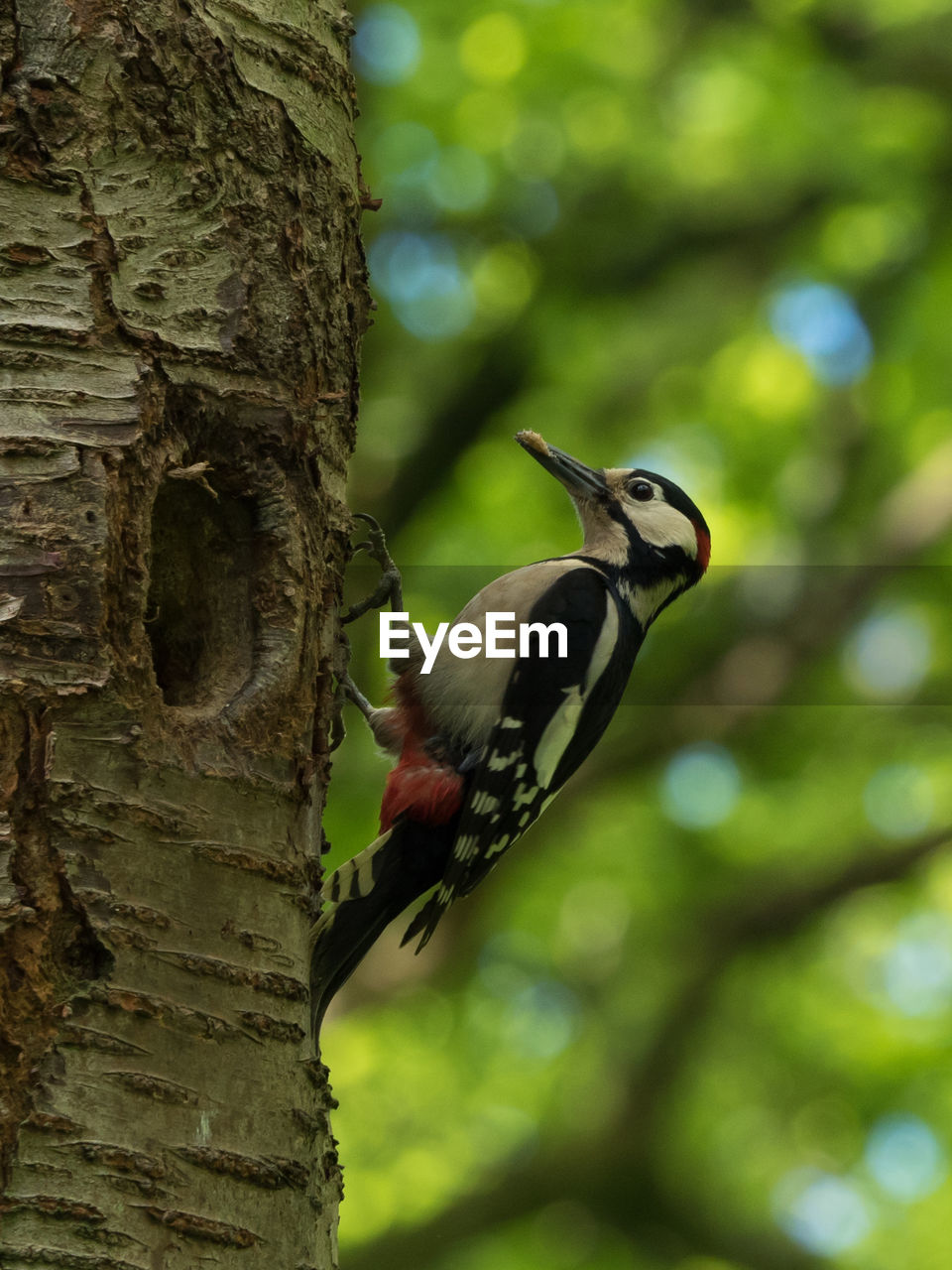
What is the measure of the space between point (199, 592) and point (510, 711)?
1.45m

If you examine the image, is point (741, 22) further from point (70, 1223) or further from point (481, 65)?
point (70, 1223)

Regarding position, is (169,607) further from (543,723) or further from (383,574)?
(543,723)

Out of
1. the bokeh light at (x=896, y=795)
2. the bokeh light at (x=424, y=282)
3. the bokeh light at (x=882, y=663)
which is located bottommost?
the bokeh light at (x=896, y=795)

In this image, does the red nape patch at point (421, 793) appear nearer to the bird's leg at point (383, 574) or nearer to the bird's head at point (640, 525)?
the bird's leg at point (383, 574)

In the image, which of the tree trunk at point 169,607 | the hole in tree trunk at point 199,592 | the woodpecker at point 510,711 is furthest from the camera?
the woodpecker at point 510,711

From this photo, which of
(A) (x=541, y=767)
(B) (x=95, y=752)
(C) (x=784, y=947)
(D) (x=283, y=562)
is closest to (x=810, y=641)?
(C) (x=784, y=947)

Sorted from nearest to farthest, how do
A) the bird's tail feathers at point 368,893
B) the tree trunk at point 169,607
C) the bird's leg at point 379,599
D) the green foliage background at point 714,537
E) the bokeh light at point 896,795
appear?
the tree trunk at point 169,607
the bird's tail feathers at point 368,893
the bird's leg at point 379,599
the green foliage background at point 714,537
the bokeh light at point 896,795

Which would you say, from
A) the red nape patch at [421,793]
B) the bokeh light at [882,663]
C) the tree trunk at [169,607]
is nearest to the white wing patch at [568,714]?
the red nape patch at [421,793]

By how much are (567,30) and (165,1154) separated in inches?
275

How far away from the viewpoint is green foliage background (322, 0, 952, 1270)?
25.0 ft

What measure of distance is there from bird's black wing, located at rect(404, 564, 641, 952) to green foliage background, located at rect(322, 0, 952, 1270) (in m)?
3.05

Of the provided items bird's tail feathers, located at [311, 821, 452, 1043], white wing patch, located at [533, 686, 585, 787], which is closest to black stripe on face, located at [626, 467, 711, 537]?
white wing patch, located at [533, 686, 585, 787]

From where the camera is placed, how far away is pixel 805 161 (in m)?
7.86

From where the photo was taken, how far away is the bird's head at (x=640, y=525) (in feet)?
15.2
